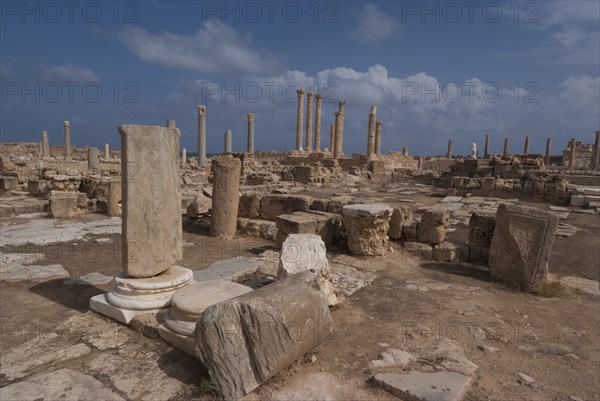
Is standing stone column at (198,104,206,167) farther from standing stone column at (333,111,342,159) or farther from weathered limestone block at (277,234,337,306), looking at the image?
weathered limestone block at (277,234,337,306)

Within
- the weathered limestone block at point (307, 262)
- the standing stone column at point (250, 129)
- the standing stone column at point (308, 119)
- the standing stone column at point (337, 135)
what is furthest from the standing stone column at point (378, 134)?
the weathered limestone block at point (307, 262)

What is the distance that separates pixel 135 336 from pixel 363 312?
2.44 meters

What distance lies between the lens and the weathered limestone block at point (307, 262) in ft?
14.5

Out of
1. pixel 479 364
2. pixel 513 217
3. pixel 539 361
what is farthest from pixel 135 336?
pixel 513 217

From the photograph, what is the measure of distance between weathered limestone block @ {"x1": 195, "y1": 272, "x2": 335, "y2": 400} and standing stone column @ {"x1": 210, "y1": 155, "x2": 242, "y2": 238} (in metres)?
5.29

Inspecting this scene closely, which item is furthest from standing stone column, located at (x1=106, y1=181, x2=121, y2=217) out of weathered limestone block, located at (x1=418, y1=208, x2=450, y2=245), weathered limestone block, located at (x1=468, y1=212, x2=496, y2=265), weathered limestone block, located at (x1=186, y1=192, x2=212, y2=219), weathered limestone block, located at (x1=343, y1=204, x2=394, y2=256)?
weathered limestone block, located at (x1=468, y1=212, x2=496, y2=265)

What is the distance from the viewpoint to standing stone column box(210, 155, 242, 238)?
7965 mm

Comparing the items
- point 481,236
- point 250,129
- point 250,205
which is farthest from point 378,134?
point 481,236

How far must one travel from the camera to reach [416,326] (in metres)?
4.05

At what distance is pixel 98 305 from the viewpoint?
4.06 m

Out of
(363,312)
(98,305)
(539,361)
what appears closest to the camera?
(539,361)

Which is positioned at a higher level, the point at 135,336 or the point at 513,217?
the point at 513,217

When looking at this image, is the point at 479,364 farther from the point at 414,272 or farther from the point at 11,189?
the point at 11,189

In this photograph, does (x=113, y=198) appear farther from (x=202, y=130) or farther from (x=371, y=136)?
(x=371, y=136)
